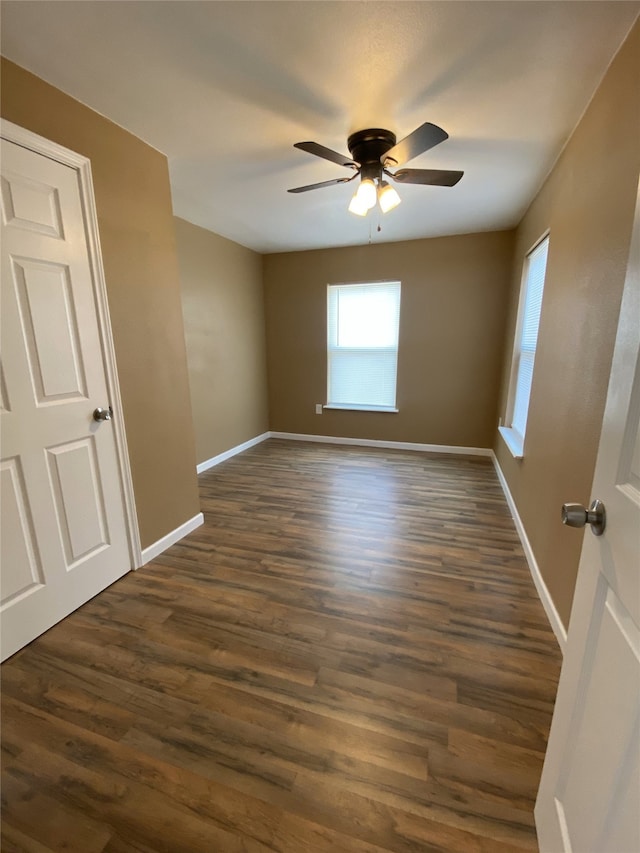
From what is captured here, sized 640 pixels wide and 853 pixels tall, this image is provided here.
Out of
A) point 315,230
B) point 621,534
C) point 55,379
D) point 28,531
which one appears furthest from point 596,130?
point 28,531

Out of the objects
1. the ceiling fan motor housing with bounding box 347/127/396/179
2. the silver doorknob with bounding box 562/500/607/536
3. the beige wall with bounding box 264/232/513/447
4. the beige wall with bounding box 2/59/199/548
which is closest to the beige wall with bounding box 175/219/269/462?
the beige wall with bounding box 264/232/513/447

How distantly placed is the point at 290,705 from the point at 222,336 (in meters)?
3.54

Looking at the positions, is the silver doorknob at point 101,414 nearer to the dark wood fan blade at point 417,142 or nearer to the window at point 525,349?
the dark wood fan blade at point 417,142

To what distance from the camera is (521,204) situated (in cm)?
298

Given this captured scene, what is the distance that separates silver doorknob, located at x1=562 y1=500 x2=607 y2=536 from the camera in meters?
0.76

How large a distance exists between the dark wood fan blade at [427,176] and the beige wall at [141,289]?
1.44 m

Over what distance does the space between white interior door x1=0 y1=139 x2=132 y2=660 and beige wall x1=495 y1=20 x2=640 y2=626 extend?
234 centimetres

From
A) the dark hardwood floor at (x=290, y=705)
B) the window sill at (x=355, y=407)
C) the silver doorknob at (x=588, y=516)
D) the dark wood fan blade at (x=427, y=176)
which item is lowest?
the dark hardwood floor at (x=290, y=705)

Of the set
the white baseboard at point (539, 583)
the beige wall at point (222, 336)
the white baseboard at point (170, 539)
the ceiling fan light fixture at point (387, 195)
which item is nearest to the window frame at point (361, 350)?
the beige wall at point (222, 336)

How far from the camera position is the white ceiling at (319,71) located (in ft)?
4.10

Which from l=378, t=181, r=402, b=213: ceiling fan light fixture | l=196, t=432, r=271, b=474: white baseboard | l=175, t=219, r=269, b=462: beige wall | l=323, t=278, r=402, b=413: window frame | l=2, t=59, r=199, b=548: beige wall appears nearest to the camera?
l=2, t=59, r=199, b=548: beige wall

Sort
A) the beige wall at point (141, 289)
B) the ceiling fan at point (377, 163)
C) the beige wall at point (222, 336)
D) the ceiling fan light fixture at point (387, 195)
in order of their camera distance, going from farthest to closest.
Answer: the beige wall at point (222, 336)
the ceiling fan light fixture at point (387, 195)
the ceiling fan at point (377, 163)
the beige wall at point (141, 289)

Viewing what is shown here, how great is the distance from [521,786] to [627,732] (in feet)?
2.53

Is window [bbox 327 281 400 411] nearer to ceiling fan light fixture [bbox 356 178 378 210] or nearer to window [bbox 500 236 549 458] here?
window [bbox 500 236 549 458]
